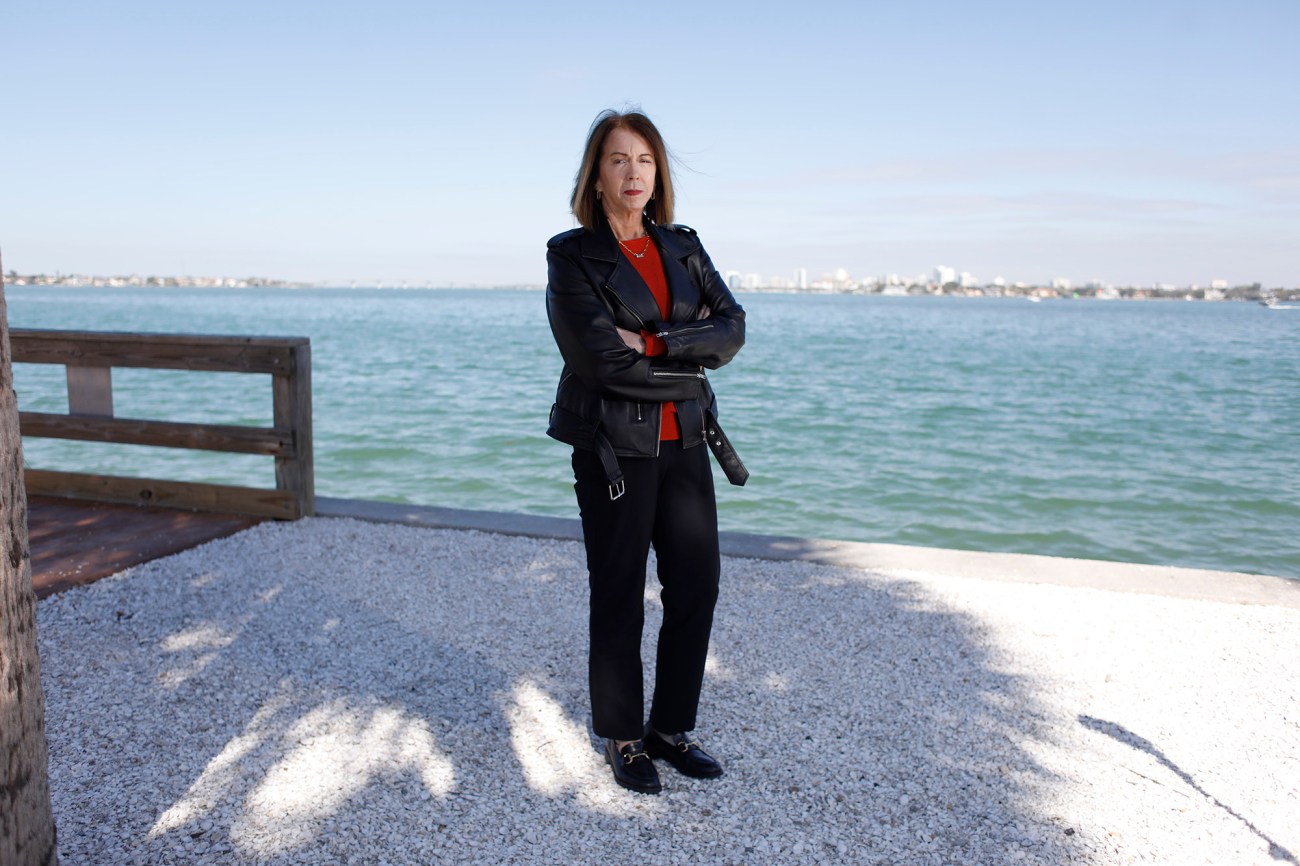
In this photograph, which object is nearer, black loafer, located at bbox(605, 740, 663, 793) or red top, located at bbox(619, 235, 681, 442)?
red top, located at bbox(619, 235, 681, 442)

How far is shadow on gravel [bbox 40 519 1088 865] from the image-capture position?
277 centimetres

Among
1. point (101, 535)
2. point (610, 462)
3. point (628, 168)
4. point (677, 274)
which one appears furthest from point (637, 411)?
point (101, 535)

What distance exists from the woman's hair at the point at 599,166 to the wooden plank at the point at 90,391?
191 inches

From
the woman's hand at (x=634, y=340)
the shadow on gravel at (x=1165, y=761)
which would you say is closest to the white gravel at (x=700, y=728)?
the shadow on gravel at (x=1165, y=761)

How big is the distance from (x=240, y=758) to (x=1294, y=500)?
1247 centimetres

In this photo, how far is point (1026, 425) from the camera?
18.3 meters

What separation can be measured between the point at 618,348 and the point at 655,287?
1.07ft

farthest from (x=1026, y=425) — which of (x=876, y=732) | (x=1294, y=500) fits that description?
(x=876, y=732)

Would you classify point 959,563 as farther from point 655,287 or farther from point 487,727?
point 655,287

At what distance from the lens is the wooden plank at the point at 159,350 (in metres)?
6.04

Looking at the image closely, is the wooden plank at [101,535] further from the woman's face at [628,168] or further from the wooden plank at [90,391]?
the woman's face at [628,168]

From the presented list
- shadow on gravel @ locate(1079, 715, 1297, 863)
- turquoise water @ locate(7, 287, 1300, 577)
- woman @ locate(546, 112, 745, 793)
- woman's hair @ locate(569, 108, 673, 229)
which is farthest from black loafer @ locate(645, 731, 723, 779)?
turquoise water @ locate(7, 287, 1300, 577)

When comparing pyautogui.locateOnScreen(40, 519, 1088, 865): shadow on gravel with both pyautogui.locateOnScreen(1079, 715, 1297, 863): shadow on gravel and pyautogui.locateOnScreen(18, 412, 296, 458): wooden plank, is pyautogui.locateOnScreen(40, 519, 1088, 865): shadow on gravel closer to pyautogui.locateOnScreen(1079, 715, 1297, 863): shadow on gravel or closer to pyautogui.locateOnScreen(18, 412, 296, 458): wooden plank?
pyautogui.locateOnScreen(1079, 715, 1297, 863): shadow on gravel

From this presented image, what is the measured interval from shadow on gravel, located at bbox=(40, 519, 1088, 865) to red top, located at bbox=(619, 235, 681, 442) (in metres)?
1.14
